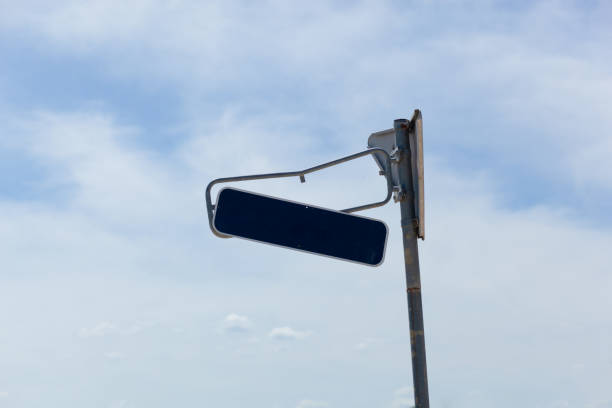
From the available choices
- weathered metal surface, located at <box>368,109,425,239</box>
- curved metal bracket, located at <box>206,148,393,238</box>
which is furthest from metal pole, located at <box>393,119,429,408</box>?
curved metal bracket, located at <box>206,148,393,238</box>

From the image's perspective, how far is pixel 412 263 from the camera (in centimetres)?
470

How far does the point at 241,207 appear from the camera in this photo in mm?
4500

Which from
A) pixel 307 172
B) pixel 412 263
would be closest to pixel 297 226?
pixel 307 172

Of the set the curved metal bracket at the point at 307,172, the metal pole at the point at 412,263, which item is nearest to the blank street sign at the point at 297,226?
the curved metal bracket at the point at 307,172

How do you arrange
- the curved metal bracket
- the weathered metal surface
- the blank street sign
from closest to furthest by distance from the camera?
1. the blank street sign
2. the curved metal bracket
3. the weathered metal surface

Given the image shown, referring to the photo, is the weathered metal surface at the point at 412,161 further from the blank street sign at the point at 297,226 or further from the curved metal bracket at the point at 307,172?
the blank street sign at the point at 297,226

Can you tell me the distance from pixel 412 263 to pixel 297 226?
85cm

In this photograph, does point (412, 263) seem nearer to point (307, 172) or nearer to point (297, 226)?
point (297, 226)

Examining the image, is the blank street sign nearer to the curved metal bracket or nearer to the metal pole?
the curved metal bracket

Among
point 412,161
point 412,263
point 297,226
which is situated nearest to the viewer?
point 297,226

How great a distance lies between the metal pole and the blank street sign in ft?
1.29

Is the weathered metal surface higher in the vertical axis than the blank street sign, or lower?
higher

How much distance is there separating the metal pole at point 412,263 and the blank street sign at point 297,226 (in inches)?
15.4

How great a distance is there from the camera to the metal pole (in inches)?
177
